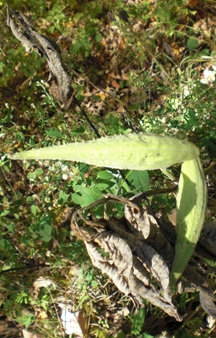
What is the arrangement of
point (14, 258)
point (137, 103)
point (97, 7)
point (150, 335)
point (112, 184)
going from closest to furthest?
point (112, 184) → point (150, 335) → point (14, 258) → point (137, 103) → point (97, 7)

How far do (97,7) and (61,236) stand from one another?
2.00 m

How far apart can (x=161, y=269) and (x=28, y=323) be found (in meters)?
1.82

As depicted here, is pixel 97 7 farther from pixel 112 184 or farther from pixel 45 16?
pixel 112 184

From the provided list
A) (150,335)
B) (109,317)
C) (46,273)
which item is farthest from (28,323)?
(150,335)

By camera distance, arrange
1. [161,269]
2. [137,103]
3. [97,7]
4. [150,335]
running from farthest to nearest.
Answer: [97,7] → [137,103] → [150,335] → [161,269]

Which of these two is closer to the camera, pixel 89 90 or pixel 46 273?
pixel 46 273

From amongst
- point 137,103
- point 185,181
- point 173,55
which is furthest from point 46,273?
point 173,55

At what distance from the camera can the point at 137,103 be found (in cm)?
311

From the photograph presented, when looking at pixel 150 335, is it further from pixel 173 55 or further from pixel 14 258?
pixel 173 55

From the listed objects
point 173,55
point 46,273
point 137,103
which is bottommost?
point 46,273

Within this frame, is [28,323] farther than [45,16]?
No

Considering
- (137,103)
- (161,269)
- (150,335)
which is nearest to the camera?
(161,269)

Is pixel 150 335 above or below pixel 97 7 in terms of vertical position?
below

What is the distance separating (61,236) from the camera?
288cm
